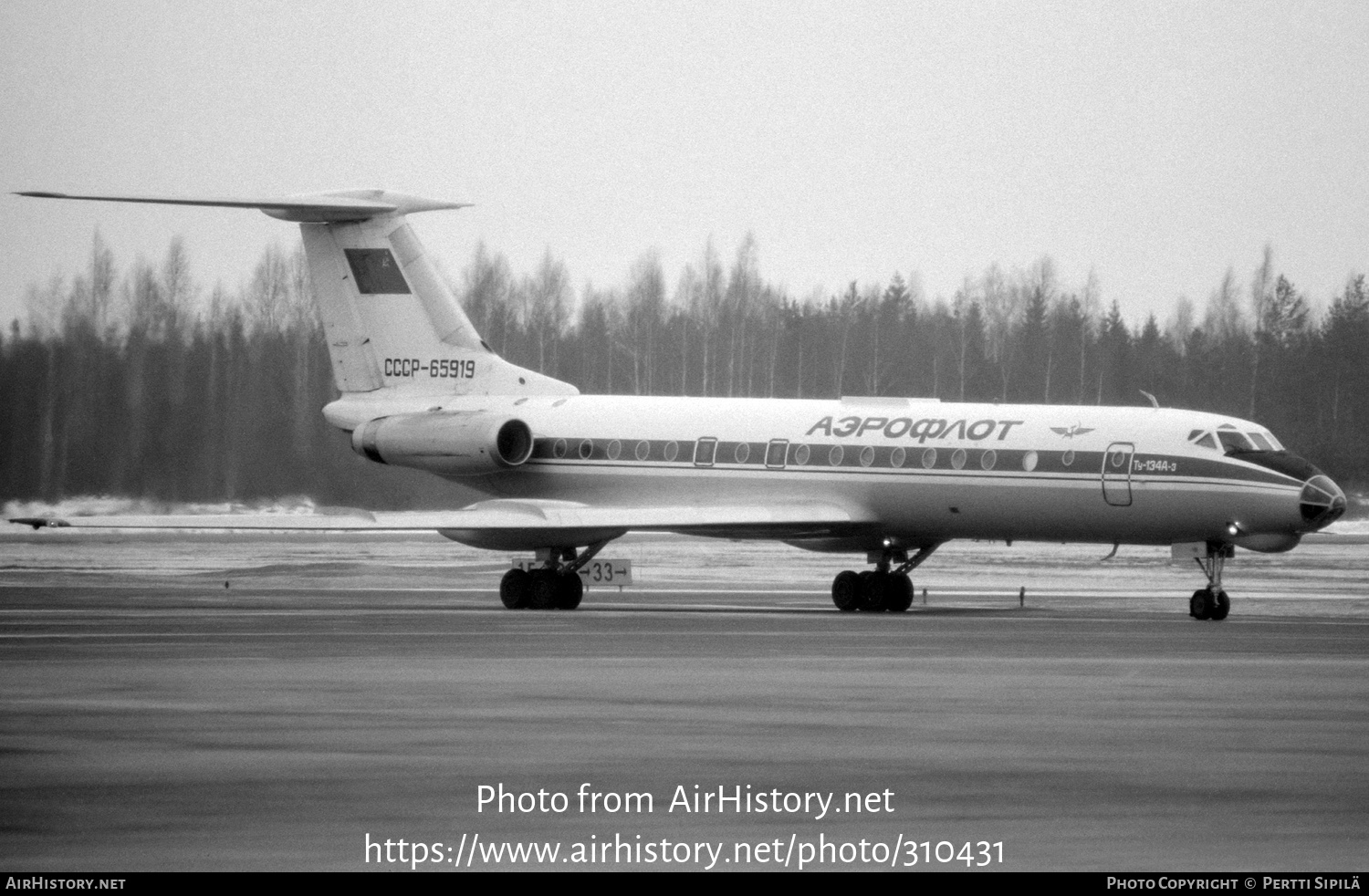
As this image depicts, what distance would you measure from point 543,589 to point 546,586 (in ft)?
0.20

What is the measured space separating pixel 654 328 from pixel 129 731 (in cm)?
6179

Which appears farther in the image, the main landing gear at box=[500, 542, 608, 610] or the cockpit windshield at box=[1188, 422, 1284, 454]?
the main landing gear at box=[500, 542, 608, 610]

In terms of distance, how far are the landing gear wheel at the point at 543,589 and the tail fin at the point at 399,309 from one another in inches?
189

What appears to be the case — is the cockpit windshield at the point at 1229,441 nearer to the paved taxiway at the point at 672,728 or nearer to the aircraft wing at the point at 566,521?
the paved taxiway at the point at 672,728

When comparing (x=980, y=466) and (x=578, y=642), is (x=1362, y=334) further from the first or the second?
(x=578, y=642)

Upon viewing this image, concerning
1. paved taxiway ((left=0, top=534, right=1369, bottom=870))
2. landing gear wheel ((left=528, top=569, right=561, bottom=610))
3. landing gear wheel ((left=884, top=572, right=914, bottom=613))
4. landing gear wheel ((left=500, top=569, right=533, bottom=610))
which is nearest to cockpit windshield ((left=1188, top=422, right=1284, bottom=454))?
paved taxiway ((left=0, top=534, right=1369, bottom=870))

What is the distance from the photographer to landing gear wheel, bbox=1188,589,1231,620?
27.5 meters

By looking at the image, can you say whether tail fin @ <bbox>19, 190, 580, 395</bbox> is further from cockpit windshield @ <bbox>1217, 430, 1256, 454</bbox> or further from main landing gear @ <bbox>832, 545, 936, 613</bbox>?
cockpit windshield @ <bbox>1217, 430, 1256, 454</bbox>

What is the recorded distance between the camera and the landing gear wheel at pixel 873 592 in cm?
3148

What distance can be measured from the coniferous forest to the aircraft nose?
75.2ft

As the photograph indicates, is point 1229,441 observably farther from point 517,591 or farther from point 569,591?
point 517,591
